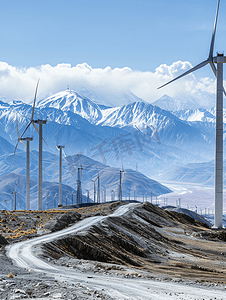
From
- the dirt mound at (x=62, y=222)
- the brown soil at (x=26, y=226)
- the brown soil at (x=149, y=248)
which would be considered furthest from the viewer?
the dirt mound at (x=62, y=222)

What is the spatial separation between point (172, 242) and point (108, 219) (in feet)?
37.7

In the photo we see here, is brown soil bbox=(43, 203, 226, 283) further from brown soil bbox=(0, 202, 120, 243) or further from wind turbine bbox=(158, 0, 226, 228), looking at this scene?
brown soil bbox=(0, 202, 120, 243)

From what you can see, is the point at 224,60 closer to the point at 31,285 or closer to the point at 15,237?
the point at 15,237

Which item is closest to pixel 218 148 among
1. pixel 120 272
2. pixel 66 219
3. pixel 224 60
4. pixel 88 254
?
pixel 224 60

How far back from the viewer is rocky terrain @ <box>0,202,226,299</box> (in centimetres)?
2209

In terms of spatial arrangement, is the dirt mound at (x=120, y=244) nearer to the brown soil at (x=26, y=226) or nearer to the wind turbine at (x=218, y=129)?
the brown soil at (x=26, y=226)

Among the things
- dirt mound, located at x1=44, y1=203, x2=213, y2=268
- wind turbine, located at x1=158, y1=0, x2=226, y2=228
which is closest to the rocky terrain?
dirt mound, located at x1=44, y1=203, x2=213, y2=268

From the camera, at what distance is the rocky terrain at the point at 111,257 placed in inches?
870

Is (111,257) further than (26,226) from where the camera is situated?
No

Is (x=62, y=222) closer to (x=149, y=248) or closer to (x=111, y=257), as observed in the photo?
(x=149, y=248)

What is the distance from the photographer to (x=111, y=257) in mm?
38406

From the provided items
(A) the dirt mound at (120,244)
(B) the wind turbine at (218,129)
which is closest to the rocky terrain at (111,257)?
(A) the dirt mound at (120,244)

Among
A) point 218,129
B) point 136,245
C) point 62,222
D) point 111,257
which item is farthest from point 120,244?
point 218,129

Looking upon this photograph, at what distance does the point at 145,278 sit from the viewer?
27828 mm
